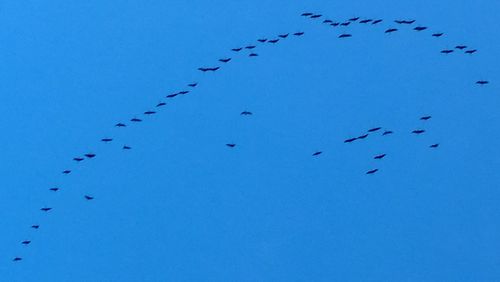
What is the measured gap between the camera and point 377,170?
580cm

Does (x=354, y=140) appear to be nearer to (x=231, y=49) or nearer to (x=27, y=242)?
(x=231, y=49)

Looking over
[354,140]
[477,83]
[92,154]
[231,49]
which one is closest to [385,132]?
[354,140]

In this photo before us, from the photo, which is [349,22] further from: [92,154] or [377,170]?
[92,154]

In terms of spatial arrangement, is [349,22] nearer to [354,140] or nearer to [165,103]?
[354,140]

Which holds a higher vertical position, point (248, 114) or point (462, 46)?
point (462, 46)

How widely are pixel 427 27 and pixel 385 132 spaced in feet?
3.10

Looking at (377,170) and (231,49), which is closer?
(377,170)

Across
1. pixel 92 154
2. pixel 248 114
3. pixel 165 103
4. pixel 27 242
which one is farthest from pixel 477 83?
pixel 27 242

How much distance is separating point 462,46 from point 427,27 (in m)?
0.32

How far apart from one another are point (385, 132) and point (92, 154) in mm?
2435

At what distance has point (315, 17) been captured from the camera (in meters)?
6.13

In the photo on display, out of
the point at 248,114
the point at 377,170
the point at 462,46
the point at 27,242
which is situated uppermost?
the point at 462,46

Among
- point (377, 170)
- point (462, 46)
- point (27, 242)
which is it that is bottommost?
point (27, 242)

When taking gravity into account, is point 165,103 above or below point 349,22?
below
